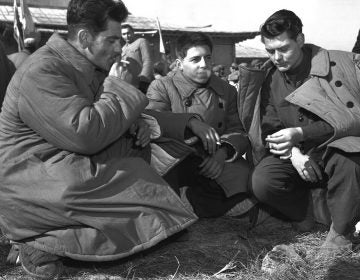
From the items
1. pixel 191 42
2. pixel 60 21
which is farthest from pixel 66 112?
→ pixel 60 21

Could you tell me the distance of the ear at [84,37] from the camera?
294 cm

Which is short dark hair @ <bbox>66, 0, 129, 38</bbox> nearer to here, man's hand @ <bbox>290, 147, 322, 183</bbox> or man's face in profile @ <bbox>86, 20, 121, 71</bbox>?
man's face in profile @ <bbox>86, 20, 121, 71</bbox>

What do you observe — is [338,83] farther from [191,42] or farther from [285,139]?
[191,42]

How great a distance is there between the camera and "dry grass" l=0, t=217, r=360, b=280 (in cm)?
279

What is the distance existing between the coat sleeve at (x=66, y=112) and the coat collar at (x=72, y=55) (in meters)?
0.09

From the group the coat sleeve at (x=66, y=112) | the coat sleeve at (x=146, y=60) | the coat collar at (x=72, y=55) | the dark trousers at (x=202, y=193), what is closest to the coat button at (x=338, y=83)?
the dark trousers at (x=202, y=193)

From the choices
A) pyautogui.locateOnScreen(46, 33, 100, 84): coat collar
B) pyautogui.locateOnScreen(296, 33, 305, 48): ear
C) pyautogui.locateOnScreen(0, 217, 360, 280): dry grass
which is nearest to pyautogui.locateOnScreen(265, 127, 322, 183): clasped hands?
pyautogui.locateOnScreen(0, 217, 360, 280): dry grass

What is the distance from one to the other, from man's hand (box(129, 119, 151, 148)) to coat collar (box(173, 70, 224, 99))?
37.3 inches

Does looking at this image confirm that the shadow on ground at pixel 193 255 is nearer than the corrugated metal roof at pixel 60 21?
Yes

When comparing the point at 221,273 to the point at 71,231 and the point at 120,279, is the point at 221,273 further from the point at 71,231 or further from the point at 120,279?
the point at 71,231

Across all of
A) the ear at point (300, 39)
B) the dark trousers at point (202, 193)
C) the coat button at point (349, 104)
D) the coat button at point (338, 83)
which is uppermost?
the ear at point (300, 39)

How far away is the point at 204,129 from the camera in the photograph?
11.3 feet

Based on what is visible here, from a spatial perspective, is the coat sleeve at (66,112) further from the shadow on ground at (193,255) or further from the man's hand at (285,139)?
the man's hand at (285,139)

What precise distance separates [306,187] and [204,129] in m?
0.95
